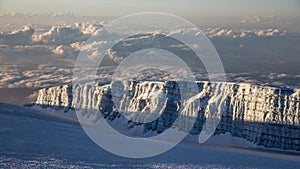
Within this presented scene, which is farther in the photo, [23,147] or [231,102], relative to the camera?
[231,102]

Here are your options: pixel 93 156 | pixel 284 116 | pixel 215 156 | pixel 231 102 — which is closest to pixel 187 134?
pixel 231 102

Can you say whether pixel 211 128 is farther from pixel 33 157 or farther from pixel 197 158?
pixel 33 157

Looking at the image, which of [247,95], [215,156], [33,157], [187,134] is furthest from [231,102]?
[33,157]

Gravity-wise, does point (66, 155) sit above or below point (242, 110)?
below

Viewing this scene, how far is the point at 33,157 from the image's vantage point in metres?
49.5

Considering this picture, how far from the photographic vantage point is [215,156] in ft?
223

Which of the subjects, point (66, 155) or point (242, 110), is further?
point (242, 110)

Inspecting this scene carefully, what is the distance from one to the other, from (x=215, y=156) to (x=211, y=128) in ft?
401

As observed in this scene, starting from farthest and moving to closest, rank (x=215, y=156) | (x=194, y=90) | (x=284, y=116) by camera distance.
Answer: (x=194, y=90)
(x=284, y=116)
(x=215, y=156)

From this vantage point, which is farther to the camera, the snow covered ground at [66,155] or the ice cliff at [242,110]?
the ice cliff at [242,110]

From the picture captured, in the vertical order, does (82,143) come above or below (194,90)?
below

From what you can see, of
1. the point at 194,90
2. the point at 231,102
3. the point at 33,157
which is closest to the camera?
the point at 33,157

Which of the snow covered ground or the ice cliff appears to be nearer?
the snow covered ground

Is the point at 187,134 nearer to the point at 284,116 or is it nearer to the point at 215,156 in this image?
the point at 284,116
